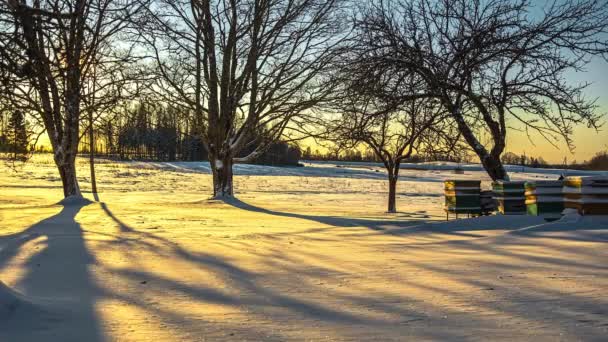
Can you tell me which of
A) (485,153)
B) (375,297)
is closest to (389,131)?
(485,153)

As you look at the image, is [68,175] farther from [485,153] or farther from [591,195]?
[591,195]

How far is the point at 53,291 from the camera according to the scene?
4.63m

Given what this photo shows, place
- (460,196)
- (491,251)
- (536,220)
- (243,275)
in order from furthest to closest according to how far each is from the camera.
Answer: (460,196)
(536,220)
(491,251)
(243,275)

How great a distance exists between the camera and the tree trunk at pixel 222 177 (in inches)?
798

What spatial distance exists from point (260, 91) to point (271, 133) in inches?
70.3

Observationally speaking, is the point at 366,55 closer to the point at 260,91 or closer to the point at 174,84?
the point at 260,91

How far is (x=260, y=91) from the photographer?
66.1 ft

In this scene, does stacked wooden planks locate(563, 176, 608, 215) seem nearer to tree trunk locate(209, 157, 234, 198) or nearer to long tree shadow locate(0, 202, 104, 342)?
long tree shadow locate(0, 202, 104, 342)

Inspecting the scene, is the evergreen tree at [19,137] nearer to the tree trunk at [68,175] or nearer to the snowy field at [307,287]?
the tree trunk at [68,175]

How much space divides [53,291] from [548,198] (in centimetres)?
926

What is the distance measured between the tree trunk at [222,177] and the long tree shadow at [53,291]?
1172 centimetres

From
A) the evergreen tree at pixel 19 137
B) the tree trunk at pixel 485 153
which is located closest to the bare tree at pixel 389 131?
the tree trunk at pixel 485 153

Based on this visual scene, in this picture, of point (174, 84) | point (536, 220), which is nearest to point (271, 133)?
point (174, 84)

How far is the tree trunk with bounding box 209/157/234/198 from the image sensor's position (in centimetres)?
2026
